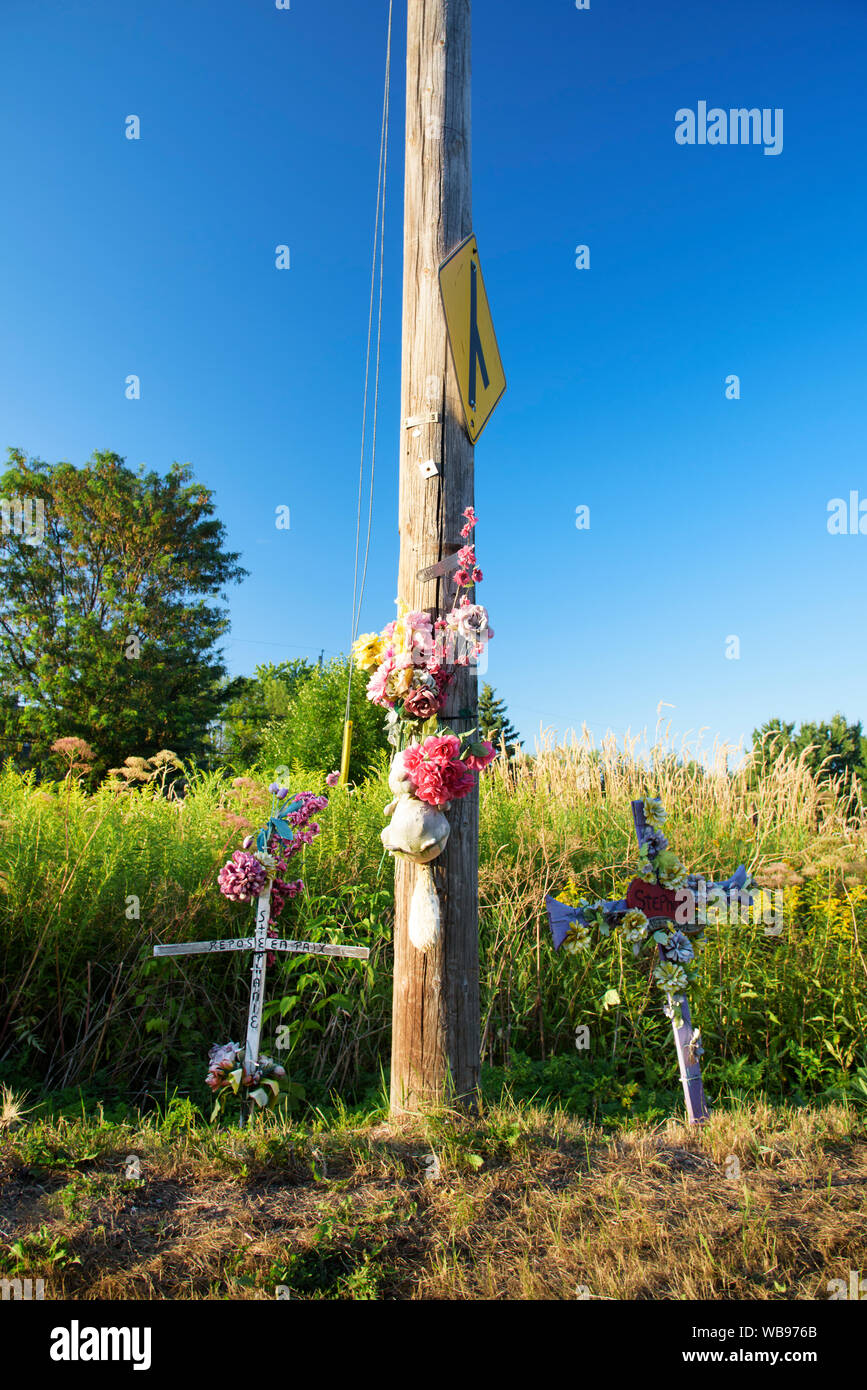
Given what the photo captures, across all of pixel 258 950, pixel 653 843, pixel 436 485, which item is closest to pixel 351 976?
pixel 258 950

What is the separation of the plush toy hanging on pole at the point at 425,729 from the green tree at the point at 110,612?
17.0 m

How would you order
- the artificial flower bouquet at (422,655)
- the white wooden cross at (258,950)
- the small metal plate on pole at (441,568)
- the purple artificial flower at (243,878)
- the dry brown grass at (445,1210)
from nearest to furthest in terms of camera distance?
1. the dry brown grass at (445,1210)
2. the artificial flower bouquet at (422,655)
3. the small metal plate on pole at (441,568)
4. the white wooden cross at (258,950)
5. the purple artificial flower at (243,878)

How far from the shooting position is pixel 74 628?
19891 mm

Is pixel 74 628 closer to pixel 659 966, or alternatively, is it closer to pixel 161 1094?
pixel 161 1094

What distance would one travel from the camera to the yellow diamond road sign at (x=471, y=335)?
336 cm

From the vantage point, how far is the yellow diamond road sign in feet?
11.0

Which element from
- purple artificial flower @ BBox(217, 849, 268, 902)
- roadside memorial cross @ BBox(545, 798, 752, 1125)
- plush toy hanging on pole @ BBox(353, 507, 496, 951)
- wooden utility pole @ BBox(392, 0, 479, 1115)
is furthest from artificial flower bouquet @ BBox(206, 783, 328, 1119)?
roadside memorial cross @ BBox(545, 798, 752, 1125)

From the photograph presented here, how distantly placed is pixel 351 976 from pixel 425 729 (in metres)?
1.95

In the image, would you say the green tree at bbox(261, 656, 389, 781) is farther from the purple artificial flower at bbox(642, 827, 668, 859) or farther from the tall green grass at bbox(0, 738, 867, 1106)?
the purple artificial flower at bbox(642, 827, 668, 859)

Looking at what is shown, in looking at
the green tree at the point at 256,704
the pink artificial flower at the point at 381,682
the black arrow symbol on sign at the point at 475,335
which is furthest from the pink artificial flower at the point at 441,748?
the green tree at the point at 256,704

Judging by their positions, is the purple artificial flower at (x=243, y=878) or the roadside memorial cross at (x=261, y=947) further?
the purple artificial flower at (x=243, y=878)

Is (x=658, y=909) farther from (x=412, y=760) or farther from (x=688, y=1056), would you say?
(x=412, y=760)

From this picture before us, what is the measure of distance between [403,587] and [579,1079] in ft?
8.44

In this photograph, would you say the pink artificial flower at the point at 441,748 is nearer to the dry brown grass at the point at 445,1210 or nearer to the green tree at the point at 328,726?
the dry brown grass at the point at 445,1210
